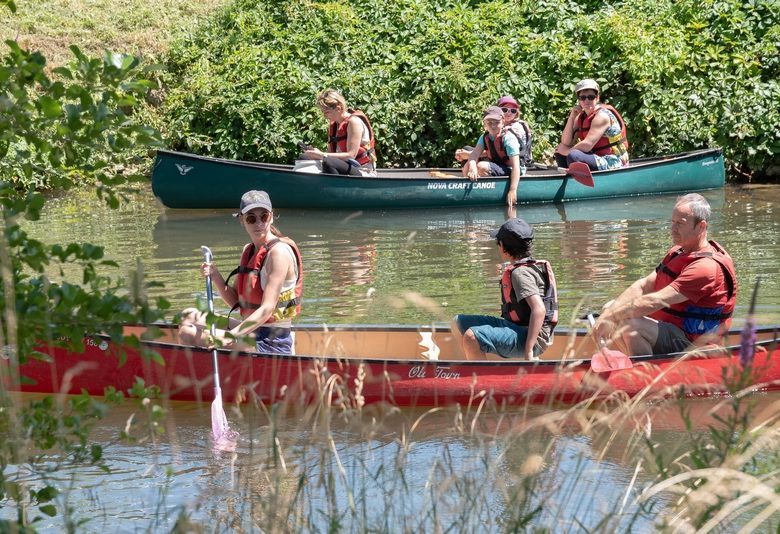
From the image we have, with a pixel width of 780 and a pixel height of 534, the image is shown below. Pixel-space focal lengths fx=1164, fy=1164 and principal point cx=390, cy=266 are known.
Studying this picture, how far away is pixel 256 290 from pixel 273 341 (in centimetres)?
35

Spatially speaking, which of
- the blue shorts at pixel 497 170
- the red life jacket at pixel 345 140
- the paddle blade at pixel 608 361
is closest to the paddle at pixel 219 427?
the paddle blade at pixel 608 361

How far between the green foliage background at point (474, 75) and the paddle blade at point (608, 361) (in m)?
9.60

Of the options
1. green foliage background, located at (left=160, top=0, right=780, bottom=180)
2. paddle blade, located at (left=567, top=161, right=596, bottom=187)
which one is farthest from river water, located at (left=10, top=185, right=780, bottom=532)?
green foliage background, located at (left=160, top=0, right=780, bottom=180)

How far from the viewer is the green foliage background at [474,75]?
1569 cm

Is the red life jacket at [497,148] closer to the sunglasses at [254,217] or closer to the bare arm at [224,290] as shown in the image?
the bare arm at [224,290]

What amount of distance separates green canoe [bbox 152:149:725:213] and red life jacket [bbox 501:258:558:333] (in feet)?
22.3

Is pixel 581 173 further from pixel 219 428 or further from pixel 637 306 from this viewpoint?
pixel 219 428

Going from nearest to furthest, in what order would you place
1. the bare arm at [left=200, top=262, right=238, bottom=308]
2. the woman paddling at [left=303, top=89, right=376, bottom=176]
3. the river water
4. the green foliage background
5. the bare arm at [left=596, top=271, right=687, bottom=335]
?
the river water < the bare arm at [left=596, top=271, right=687, bottom=335] < the bare arm at [left=200, top=262, right=238, bottom=308] < the woman paddling at [left=303, top=89, right=376, bottom=176] < the green foliage background

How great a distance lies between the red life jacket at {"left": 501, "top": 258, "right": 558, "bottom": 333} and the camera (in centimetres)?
648

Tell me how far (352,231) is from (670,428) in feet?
21.8

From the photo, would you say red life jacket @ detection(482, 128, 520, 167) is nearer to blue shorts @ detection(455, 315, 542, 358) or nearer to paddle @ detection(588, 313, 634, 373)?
blue shorts @ detection(455, 315, 542, 358)

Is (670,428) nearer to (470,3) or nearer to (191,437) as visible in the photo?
(191,437)

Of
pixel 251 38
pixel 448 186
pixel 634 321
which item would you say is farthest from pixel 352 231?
pixel 634 321

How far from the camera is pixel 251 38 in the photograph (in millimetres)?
16719
